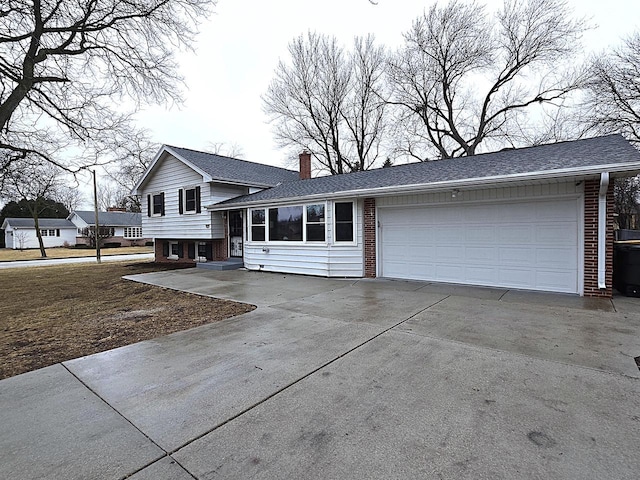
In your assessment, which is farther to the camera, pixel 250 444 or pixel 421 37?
pixel 421 37

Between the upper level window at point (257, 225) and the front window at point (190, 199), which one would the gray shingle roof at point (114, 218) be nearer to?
the front window at point (190, 199)

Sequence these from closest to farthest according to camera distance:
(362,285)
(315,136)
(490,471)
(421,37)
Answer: (490,471) → (362,285) → (421,37) → (315,136)

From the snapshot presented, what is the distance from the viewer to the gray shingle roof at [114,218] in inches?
1558

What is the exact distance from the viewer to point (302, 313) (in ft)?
19.3

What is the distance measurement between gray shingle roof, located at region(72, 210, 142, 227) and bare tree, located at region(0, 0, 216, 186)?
29.7m

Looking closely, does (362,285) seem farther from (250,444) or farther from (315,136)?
(315,136)

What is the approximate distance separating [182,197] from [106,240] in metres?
30.7

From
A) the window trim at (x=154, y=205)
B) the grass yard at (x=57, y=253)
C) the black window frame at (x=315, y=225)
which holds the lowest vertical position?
the grass yard at (x=57, y=253)

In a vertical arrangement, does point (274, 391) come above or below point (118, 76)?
below

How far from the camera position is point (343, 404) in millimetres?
2762

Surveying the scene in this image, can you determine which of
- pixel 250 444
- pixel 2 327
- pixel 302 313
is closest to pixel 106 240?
pixel 2 327

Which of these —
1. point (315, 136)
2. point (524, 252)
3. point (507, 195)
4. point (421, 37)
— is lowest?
point (524, 252)

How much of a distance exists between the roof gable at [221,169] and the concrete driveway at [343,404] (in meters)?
9.79

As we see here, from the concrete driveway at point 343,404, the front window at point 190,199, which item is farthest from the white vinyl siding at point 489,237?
the front window at point 190,199
